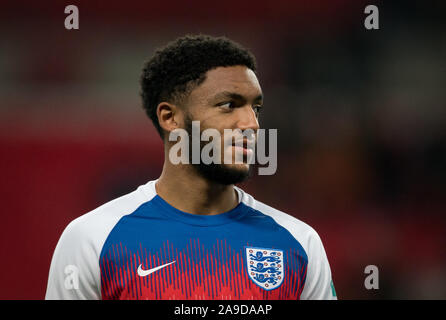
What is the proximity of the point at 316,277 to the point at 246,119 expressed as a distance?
0.69m

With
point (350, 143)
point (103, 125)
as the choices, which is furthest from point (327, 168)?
point (103, 125)

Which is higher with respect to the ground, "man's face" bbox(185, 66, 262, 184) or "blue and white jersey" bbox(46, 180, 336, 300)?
"man's face" bbox(185, 66, 262, 184)

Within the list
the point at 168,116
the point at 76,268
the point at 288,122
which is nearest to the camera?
the point at 76,268

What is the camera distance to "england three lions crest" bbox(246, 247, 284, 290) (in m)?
2.19

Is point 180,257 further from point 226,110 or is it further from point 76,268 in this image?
point 226,110

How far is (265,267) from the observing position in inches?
86.9

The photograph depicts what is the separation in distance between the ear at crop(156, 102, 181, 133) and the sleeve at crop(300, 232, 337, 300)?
2.37 ft

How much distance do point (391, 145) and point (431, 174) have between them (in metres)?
0.55

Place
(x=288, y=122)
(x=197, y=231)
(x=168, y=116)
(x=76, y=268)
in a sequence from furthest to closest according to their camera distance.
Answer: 1. (x=288, y=122)
2. (x=168, y=116)
3. (x=197, y=231)
4. (x=76, y=268)

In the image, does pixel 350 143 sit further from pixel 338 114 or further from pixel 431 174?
pixel 431 174

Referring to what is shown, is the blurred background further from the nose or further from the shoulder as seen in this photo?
the nose

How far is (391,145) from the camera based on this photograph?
21.0 ft

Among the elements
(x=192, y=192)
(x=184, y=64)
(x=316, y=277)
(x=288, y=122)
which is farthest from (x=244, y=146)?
(x=288, y=122)

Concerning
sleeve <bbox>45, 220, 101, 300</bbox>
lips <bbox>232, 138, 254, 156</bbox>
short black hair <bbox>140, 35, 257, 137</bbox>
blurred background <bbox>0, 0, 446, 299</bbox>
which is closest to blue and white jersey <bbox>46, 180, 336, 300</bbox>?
sleeve <bbox>45, 220, 101, 300</bbox>
